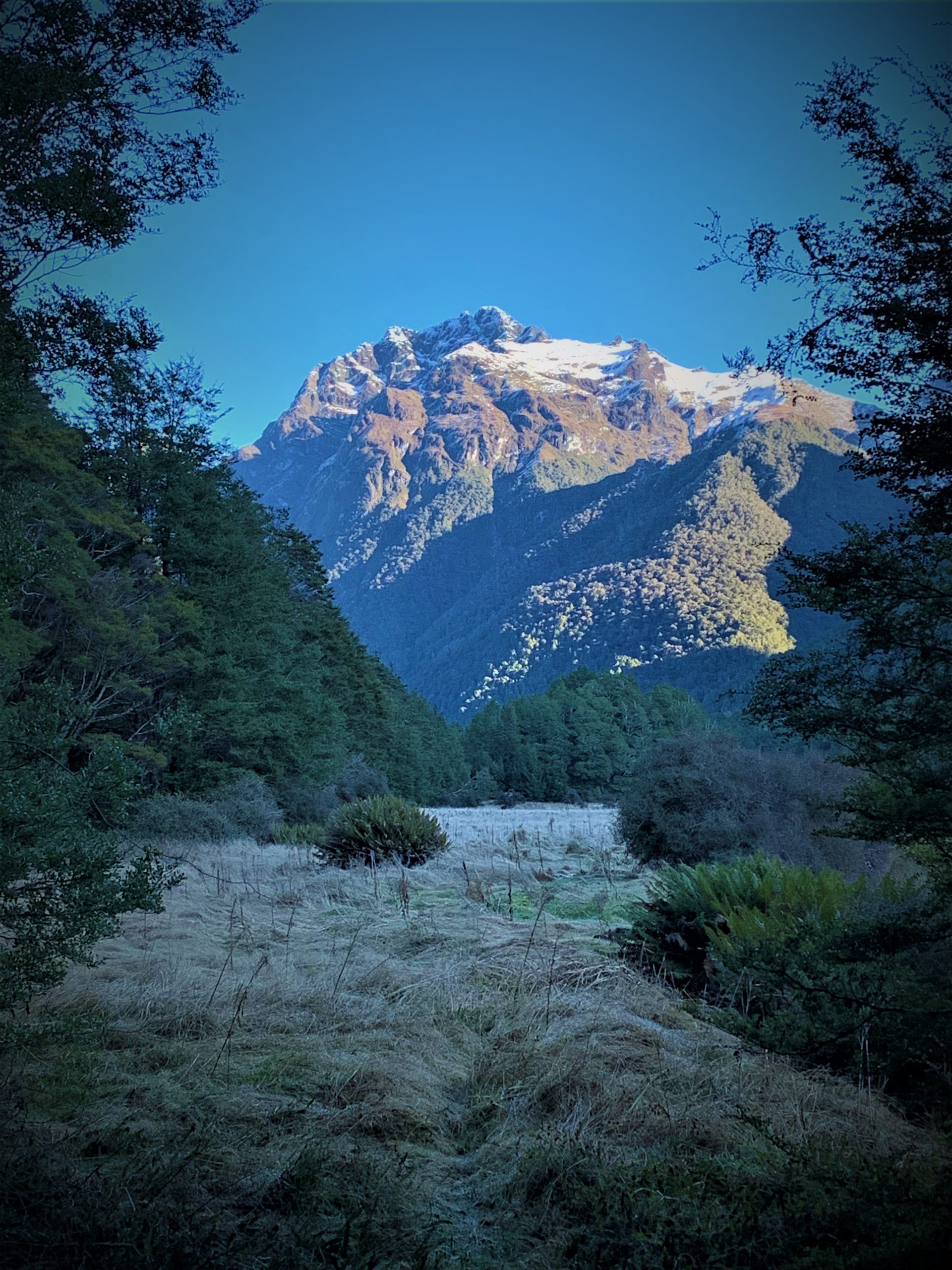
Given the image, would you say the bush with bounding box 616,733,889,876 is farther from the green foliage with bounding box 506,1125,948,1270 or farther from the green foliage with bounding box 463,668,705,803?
the green foliage with bounding box 463,668,705,803

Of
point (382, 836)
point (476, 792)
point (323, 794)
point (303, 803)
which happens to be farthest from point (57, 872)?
point (476, 792)

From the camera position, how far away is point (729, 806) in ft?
33.6

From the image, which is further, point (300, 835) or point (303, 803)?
point (303, 803)

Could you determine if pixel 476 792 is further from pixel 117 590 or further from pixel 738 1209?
pixel 738 1209

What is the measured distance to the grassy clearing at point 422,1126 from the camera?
1.99 metres

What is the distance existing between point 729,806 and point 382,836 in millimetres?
5199

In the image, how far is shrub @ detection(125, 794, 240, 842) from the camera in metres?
13.8

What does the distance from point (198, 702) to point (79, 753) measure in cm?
320

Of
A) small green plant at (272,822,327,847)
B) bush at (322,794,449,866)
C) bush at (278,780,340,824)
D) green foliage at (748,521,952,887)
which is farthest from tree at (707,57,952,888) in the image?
bush at (278,780,340,824)

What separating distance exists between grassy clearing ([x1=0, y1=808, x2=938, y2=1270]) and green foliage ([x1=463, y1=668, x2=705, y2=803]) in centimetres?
4753

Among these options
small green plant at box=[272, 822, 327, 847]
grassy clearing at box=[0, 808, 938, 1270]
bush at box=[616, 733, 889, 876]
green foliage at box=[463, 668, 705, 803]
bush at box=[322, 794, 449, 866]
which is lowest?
grassy clearing at box=[0, 808, 938, 1270]

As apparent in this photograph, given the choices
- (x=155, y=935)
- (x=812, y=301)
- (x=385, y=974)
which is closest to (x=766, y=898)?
(x=385, y=974)

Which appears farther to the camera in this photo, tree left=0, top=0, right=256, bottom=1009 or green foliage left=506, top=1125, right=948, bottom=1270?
tree left=0, top=0, right=256, bottom=1009

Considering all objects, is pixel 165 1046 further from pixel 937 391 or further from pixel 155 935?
Result: pixel 937 391
